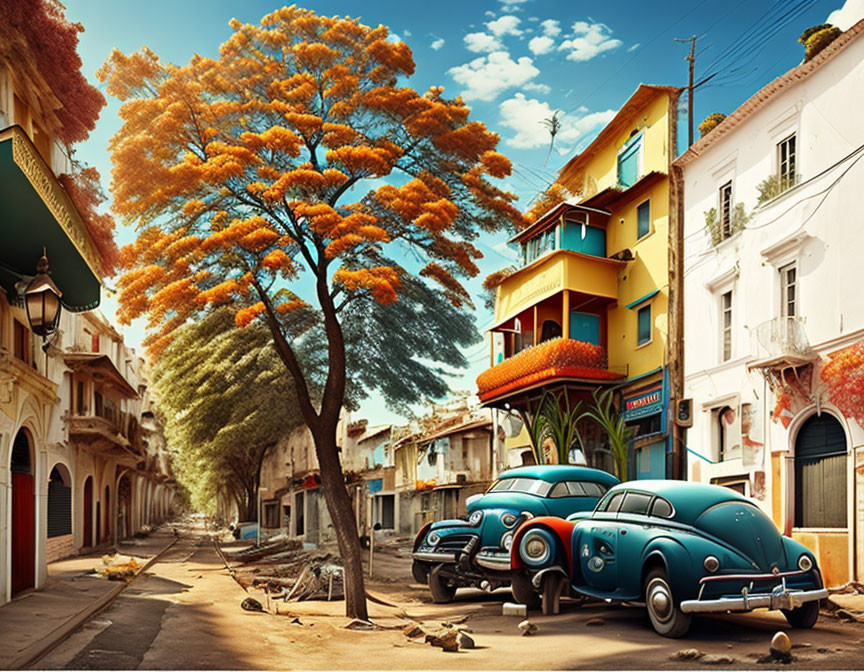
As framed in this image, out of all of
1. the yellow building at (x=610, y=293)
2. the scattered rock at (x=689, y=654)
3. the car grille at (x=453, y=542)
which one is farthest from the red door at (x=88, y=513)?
the scattered rock at (x=689, y=654)

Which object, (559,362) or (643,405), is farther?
(559,362)

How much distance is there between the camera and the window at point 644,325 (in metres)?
24.6

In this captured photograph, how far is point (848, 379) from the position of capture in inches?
612

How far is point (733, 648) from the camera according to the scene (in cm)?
927

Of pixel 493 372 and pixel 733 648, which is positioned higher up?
pixel 493 372

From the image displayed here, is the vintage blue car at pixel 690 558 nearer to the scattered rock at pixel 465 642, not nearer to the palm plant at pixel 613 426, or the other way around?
the scattered rock at pixel 465 642

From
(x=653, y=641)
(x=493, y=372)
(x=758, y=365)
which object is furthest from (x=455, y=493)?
(x=653, y=641)

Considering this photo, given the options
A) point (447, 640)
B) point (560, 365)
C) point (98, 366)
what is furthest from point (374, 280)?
point (98, 366)

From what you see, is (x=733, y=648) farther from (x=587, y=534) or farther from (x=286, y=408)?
(x=286, y=408)

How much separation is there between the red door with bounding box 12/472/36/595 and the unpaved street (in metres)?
1.55

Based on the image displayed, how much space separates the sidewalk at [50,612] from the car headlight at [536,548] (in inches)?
243

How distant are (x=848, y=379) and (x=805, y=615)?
21.4 feet

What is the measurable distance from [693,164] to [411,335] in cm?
862

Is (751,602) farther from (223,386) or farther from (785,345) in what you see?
(223,386)
